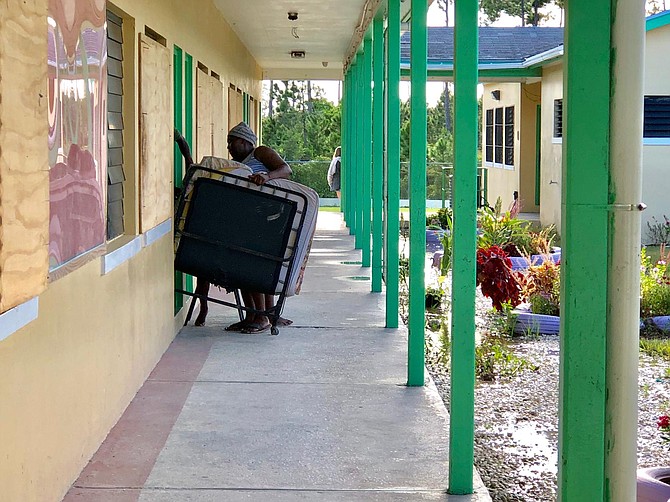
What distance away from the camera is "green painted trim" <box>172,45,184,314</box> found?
8352mm

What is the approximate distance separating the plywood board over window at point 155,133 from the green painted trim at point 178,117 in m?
0.44

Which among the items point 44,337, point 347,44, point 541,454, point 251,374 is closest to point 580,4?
point 44,337

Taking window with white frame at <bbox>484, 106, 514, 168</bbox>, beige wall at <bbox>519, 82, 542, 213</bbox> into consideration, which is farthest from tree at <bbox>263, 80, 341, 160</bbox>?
beige wall at <bbox>519, 82, 542, 213</bbox>

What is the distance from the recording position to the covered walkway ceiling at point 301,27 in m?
11.5

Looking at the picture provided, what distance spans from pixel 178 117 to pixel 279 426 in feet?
11.5

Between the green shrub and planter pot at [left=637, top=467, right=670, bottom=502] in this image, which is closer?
planter pot at [left=637, top=467, right=670, bottom=502]

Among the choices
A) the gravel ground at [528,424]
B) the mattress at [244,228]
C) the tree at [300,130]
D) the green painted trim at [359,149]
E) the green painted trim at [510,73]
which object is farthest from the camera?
the tree at [300,130]

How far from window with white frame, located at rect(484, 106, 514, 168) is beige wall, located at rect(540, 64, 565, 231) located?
3.69m

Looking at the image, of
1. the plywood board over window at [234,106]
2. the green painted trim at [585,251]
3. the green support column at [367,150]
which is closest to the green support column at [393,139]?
the green support column at [367,150]

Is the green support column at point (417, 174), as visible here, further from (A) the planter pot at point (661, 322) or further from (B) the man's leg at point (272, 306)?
(A) the planter pot at point (661, 322)

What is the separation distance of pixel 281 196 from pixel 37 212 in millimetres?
4465

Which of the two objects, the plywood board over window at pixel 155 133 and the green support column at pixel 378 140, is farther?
the green support column at pixel 378 140

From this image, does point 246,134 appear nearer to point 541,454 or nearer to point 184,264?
point 184,264

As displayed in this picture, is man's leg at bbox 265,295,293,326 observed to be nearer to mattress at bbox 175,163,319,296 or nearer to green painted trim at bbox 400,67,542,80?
mattress at bbox 175,163,319,296
